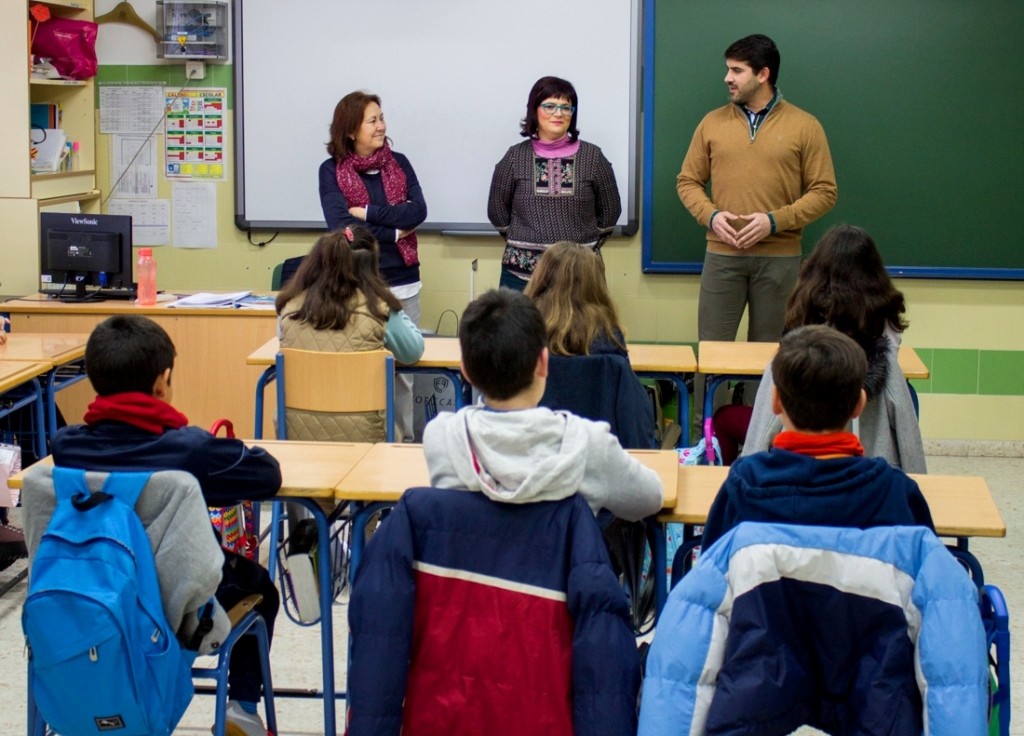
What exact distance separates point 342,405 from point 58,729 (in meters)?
1.74

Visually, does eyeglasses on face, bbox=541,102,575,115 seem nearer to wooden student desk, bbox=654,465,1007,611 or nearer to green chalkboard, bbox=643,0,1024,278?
green chalkboard, bbox=643,0,1024,278

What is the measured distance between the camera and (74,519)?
2240 mm

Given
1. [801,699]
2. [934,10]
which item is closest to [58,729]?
[801,699]

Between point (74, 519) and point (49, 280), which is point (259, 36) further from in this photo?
point (74, 519)

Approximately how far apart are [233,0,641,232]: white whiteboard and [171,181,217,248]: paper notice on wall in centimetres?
15

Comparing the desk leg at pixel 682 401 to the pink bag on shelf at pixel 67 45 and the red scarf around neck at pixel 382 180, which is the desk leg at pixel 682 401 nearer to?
the red scarf around neck at pixel 382 180

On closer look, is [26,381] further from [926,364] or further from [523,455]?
[926,364]

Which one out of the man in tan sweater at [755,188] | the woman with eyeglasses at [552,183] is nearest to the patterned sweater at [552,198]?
the woman with eyeglasses at [552,183]

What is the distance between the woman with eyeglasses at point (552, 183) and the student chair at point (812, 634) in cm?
351

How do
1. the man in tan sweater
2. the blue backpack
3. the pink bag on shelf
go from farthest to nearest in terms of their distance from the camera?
1. the pink bag on shelf
2. the man in tan sweater
3. the blue backpack

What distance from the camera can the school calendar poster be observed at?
6137 millimetres

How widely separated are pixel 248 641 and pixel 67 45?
397cm

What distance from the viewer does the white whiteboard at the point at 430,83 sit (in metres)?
5.90

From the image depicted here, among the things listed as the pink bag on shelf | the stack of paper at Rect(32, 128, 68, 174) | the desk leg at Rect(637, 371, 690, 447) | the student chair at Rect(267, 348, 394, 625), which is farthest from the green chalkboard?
the stack of paper at Rect(32, 128, 68, 174)
